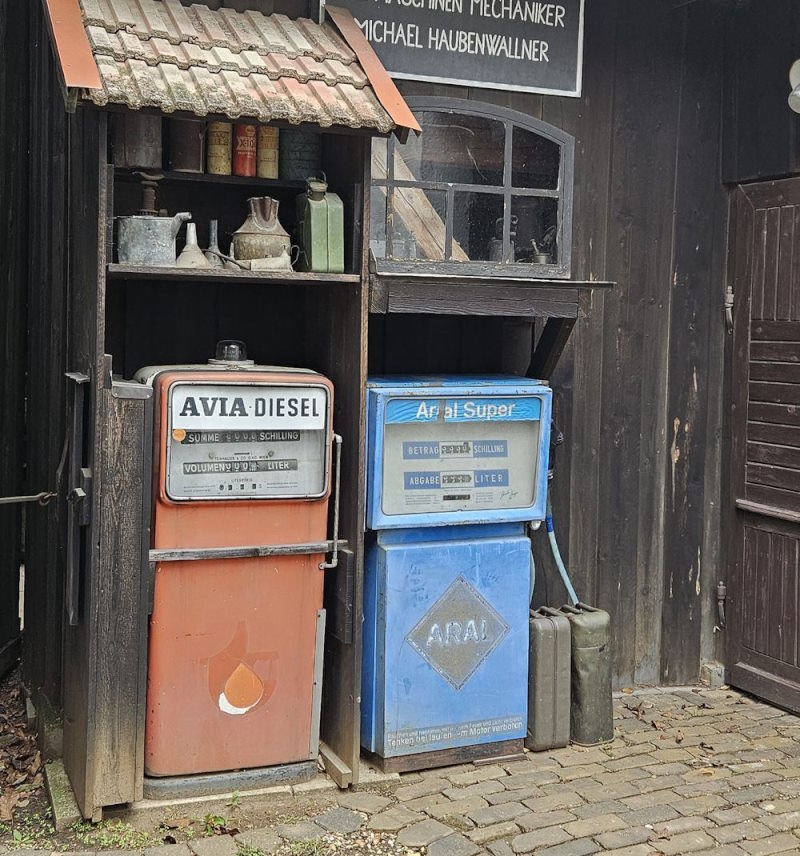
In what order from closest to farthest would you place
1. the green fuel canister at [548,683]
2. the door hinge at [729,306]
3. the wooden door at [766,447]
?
the green fuel canister at [548,683] < the wooden door at [766,447] < the door hinge at [729,306]

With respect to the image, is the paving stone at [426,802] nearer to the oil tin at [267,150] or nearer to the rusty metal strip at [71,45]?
the oil tin at [267,150]

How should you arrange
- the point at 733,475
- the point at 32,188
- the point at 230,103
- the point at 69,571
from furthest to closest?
the point at 733,475
the point at 32,188
the point at 69,571
the point at 230,103

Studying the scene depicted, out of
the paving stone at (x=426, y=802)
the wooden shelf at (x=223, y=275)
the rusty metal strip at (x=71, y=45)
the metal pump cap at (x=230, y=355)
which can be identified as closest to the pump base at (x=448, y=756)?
the paving stone at (x=426, y=802)

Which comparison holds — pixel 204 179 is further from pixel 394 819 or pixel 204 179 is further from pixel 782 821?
pixel 782 821

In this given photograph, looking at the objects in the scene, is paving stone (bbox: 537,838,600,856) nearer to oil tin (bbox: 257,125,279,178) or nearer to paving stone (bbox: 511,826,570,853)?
paving stone (bbox: 511,826,570,853)

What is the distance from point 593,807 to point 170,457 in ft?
7.29

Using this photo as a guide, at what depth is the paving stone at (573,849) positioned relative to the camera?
419cm

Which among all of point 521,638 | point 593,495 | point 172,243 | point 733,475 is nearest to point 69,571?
point 172,243

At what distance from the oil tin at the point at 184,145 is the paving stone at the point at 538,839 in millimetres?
2949

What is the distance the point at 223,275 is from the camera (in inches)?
173

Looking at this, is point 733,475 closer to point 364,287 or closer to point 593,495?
point 593,495

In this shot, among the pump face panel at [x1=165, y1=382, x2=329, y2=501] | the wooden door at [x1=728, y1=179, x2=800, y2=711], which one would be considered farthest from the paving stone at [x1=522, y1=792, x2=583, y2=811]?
the wooden door at [x1=728, y1=179, x2=800, y2=711]

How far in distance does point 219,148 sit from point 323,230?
56 centimetres

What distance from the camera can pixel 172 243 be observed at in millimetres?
4410
